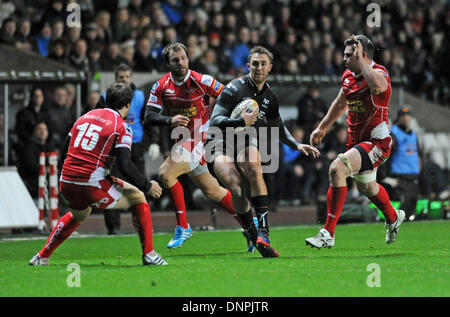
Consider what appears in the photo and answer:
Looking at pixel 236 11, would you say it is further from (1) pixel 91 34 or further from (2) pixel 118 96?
(2) pixel 118 96

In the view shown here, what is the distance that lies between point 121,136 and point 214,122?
5.03ft

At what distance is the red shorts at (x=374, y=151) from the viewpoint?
10500 millimetres

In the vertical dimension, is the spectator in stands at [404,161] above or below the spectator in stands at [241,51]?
below

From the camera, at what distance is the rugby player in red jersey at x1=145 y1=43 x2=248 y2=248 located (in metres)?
11.2

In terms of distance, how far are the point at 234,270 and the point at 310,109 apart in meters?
12.3

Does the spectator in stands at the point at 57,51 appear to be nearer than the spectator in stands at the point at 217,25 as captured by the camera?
Yes

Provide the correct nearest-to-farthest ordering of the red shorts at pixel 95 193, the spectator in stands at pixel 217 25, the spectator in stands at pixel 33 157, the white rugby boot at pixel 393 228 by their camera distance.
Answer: the red shorts at pixel 95 193 → the white rugby boot at pixel 393 228 → the spectator in stands at pixel 33 157 → the spectator in stands at pixel 217 25

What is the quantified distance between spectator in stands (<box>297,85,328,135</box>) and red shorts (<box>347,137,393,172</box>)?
32.4 feet

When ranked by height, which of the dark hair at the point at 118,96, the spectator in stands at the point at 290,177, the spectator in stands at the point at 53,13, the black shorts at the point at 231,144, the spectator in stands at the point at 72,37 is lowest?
the spectator in stands at the point at 290,177

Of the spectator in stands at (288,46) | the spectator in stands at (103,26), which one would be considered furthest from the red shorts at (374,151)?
the spectator in stands at (288,46)

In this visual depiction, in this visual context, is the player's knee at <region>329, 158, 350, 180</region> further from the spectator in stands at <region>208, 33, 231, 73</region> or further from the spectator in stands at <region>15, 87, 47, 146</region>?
the spectator in stands at <region>208, 33, 231, 73</region>

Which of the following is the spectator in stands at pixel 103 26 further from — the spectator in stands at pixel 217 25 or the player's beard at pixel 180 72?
the player's beard at pixel 180 72

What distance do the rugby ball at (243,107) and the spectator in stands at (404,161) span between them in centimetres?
754

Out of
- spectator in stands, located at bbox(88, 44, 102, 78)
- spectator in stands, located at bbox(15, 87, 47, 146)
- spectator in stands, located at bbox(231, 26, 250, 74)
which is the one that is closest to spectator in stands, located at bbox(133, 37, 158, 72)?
spectator in stands, located at bbox(88, 44, 102, 78)
